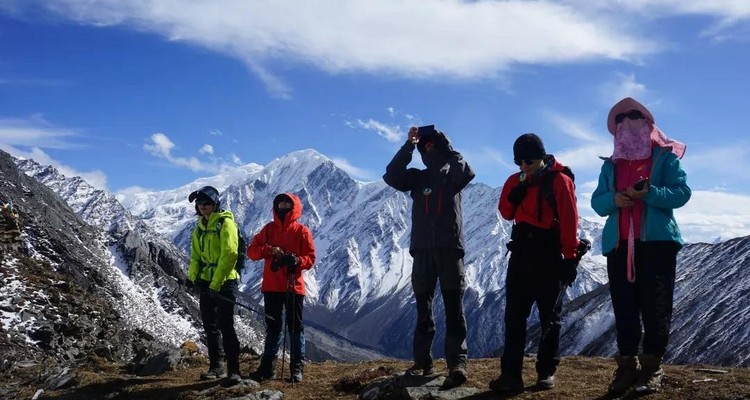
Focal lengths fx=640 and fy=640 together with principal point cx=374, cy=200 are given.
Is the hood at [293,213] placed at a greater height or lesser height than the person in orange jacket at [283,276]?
greater

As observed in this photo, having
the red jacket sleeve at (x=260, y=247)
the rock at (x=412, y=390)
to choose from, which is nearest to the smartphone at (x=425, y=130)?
the red jacket sleeve at (x=260, y=247)

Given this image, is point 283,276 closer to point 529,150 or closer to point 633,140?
point 529,150

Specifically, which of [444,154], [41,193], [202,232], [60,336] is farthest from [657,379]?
[41,193]

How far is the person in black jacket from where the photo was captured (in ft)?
34.2

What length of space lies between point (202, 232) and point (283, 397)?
3.90 metres

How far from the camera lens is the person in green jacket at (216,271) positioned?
1255 cm

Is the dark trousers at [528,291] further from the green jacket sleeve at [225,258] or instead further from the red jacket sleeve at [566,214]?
the green jacket sleeve at [225,258]

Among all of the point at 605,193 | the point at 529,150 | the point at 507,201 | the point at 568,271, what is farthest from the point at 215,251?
the point at 605,193

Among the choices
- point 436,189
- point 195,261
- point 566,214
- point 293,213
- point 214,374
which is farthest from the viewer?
point 214,374

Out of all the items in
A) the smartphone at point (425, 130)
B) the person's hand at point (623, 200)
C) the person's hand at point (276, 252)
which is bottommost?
the person's hand at point (276, 252)

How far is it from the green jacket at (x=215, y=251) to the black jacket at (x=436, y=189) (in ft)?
11.9

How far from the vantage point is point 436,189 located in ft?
35.3

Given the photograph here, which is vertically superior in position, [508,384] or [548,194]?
[548,194]

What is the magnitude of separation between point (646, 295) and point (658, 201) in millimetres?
1318
